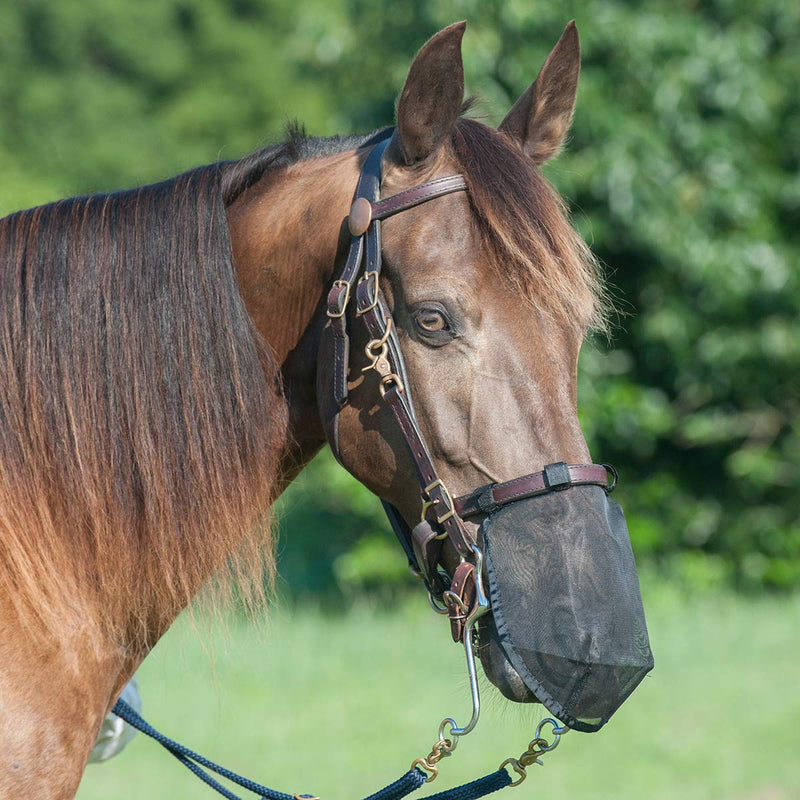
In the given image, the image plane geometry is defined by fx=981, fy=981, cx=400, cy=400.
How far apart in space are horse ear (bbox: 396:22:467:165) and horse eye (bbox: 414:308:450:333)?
325 millimetres

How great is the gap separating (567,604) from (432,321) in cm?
56

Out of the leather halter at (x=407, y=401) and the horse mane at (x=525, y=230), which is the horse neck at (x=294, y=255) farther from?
the horse mane at (x=525, y=230)

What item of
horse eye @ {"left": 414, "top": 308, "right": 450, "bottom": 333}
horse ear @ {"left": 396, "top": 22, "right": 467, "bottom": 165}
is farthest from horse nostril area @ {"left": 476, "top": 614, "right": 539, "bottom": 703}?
horse ear @ {"left": 396, "top": 22, "right": 467, "bottom": 165}

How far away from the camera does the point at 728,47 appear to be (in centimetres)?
717

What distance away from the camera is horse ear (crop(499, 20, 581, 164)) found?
2146 millimetres

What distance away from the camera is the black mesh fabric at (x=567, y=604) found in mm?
1697

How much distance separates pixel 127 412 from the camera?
6.21 ft

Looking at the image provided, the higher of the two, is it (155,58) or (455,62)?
(155,58)

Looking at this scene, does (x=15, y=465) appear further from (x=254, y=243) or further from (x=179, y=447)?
(x=254, y=243)

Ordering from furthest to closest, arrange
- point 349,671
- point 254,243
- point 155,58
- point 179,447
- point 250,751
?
point 155,58
point 349,671
point 250,751
point 254,243
point 179,447

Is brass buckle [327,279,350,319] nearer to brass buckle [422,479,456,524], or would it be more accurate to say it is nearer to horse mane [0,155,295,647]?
horse mane [0,155,295,647]

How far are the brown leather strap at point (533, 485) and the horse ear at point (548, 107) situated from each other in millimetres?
797

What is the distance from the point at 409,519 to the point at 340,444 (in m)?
0.20

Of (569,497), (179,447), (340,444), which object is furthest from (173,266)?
(569,497)
